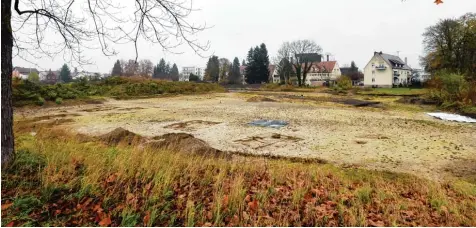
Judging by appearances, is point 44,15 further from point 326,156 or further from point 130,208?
point 326,156

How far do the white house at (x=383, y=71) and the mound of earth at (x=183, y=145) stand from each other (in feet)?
202

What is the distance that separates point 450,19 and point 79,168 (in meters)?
47.3

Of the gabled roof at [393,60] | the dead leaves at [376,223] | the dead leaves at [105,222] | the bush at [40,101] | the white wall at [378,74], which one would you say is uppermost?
the gabled roof at [393,60]

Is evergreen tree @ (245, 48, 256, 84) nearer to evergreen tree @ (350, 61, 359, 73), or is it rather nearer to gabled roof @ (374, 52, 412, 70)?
gabled roof @ (374, 52, 412, 70)

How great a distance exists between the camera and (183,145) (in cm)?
848

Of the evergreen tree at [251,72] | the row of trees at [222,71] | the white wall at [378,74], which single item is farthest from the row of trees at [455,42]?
the row of trees at [222,71]

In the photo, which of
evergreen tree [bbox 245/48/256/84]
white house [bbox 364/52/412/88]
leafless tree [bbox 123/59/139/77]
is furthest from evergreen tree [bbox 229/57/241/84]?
leafless tree [bbox 123/59/139/77]

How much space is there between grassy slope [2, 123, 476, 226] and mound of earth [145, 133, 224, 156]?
8.81ft

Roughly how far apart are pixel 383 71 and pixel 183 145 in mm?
64736

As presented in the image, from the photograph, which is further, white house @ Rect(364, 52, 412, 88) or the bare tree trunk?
white house @ Rect(364, 52, 412, 88)

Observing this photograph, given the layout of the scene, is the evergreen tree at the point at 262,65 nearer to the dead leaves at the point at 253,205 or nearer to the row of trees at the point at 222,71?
the row of trees at the point at 222,71

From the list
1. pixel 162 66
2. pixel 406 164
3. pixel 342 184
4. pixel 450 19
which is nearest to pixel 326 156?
pixel 406 164

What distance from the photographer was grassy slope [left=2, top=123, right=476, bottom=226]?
11.1ft

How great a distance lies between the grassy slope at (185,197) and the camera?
11.1 feet
